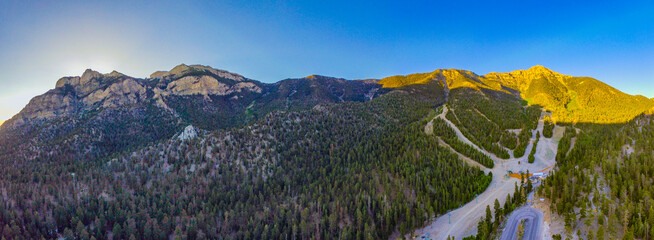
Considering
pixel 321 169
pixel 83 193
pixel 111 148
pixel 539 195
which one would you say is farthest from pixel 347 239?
pixel 111 148

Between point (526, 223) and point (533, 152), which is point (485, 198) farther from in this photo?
point (533, 152)

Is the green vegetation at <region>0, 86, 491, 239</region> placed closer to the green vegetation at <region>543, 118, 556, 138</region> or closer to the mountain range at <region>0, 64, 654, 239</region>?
the mountain range at <region>0, 64, 654, 239</region>

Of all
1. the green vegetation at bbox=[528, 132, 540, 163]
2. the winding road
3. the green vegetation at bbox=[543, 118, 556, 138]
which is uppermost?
the green vegetation at bbox=[543, 118, 556, 138]

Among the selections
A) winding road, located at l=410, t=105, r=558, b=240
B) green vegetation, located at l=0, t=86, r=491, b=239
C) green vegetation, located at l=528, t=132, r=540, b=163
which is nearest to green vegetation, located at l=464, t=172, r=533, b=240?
winding road, located at l=410, t=105, r=558, b=240

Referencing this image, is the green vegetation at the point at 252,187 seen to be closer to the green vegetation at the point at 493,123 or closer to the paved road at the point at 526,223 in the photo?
the paved road at the point at 526,223

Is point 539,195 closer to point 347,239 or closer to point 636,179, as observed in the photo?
point 636,179

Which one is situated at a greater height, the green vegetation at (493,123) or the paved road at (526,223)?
the green vegetation at (493,123)

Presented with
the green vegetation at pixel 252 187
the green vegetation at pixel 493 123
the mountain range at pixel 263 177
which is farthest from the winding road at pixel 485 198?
the green vegetation at pixel 493 123

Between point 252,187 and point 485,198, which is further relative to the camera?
point 252,187

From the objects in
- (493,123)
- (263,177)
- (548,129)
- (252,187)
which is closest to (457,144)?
(493,123)
